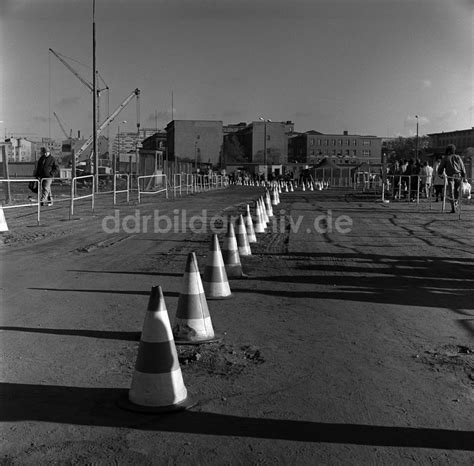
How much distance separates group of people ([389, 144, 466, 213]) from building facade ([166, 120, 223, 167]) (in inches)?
4027

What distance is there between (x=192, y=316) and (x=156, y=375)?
1628mm

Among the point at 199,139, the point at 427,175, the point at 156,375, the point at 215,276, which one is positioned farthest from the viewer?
the point at 199,139

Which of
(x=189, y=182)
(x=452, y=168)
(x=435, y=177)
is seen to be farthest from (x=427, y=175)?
(x=189, y=182)

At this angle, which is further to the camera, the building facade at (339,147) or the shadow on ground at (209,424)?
the building facade at (339,147)

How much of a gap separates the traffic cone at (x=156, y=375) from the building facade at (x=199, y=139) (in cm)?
13109

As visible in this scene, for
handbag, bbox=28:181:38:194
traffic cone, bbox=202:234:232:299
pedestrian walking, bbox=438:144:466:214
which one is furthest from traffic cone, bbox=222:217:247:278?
handbag, bbox=28:181:38:194

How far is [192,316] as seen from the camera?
19.4 feet

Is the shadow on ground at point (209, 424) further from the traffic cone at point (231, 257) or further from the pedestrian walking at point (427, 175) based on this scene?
the pedestrian walking at point (427, 175)

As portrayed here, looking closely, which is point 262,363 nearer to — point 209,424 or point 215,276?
point 209,424

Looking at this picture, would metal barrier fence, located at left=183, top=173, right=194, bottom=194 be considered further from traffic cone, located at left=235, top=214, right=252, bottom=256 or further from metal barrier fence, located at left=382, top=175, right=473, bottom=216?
traffic cone, located at left=235, top=214, right=252, bottom=256

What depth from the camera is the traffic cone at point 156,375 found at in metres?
4.27

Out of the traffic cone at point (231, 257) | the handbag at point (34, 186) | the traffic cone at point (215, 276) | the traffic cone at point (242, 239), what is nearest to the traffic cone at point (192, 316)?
the traffic cone at point (215, 276)

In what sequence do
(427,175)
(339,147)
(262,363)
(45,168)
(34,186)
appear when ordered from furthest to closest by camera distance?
1. (339,147)
2. (427,175)
3. (45,168)
4. (34,186)
5. (262,363)

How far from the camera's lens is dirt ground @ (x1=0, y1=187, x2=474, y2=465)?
3736 mm
